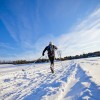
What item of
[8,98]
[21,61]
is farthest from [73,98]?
[21,61]

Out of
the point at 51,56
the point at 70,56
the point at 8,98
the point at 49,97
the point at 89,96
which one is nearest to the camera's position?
the point at 89,96

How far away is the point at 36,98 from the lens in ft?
18.3

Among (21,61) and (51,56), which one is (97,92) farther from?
(21,61)

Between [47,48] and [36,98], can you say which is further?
[47,48]

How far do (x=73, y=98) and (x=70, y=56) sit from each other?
→ 7097cm

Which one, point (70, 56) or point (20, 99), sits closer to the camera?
point (20, 99)

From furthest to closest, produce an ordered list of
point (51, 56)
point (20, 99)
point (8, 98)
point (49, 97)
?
point (51, 56)
point (8, 98)
point (20, 99)
point (49, 97)

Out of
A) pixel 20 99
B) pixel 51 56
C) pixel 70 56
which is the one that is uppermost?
pixel 70 56

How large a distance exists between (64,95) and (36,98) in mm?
876

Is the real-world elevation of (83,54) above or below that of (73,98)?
above

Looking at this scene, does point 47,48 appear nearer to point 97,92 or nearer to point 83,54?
point 97,92

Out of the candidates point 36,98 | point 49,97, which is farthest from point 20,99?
→ point 49,97

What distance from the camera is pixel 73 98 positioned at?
4.92m

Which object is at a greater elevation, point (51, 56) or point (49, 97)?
point (51, 56)
